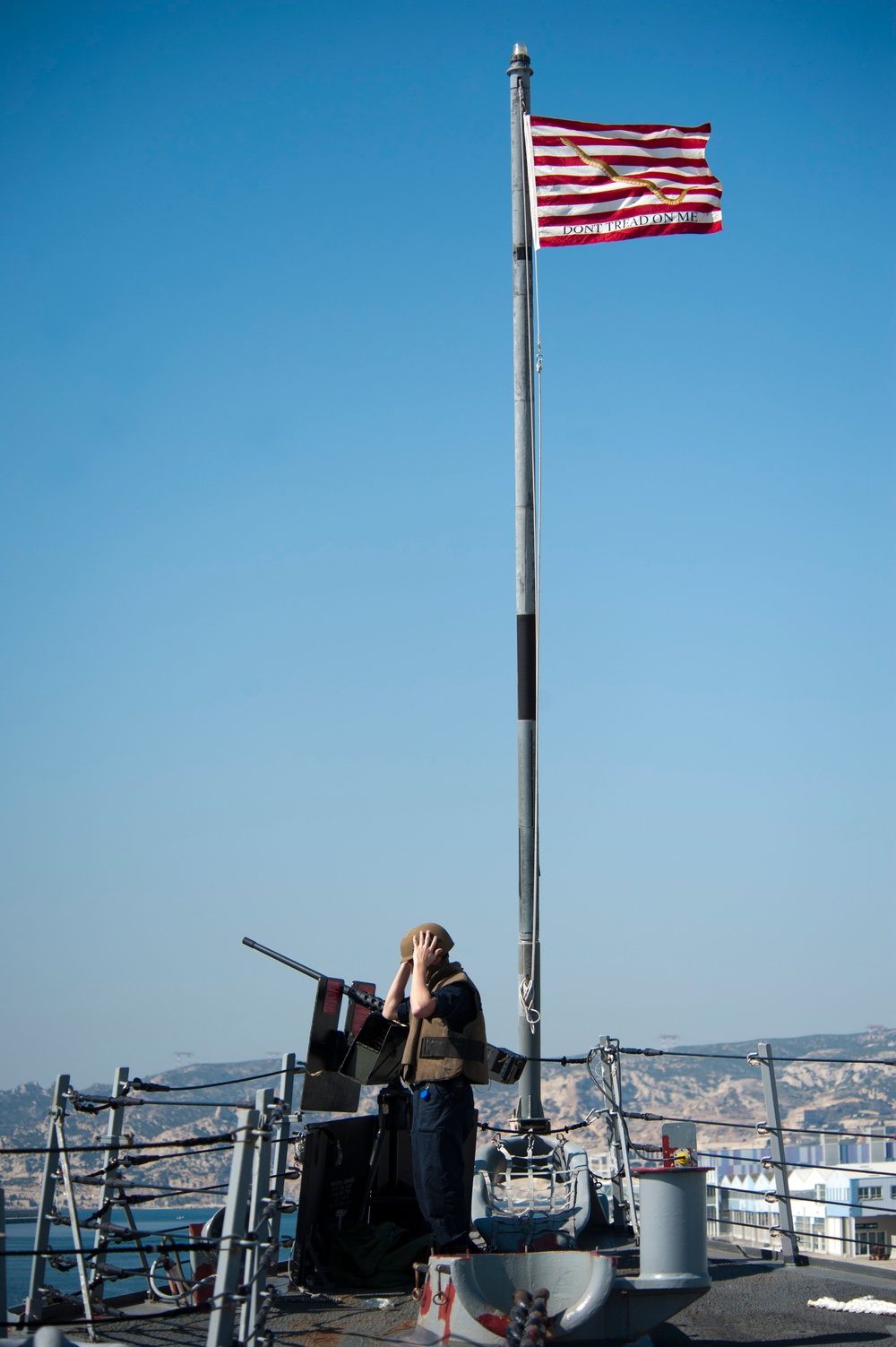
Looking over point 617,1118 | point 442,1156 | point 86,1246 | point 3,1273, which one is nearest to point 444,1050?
point 442,1156

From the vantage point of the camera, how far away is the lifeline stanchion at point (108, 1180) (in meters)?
5.72

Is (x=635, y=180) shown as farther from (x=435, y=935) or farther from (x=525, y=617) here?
(x=435, y=935)

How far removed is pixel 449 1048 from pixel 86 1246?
3126mm

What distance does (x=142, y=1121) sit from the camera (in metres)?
82.7

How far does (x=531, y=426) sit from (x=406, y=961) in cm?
518

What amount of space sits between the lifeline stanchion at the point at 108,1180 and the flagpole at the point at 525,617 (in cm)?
276

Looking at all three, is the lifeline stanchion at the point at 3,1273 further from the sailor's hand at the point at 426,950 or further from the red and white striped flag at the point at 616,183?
the red and white striped flag at the point at 616,183

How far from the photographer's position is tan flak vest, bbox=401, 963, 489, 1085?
18.5ft

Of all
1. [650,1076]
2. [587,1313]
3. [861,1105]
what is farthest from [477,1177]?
[861,1105]

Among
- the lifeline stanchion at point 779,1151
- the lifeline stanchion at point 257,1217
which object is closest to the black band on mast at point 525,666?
the lifeline stanchion at point 779,1151

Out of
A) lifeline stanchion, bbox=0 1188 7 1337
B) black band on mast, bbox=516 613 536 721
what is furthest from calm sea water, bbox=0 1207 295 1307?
black band on mast, bbox=516 613 536 721

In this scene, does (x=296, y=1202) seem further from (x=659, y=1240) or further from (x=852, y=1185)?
(x=852, y=1185)

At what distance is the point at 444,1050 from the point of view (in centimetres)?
564

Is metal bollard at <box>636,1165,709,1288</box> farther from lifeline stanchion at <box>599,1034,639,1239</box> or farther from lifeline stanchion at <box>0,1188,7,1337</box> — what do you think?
lifeline stanchion at <box>0,1188,7,1337</box>
